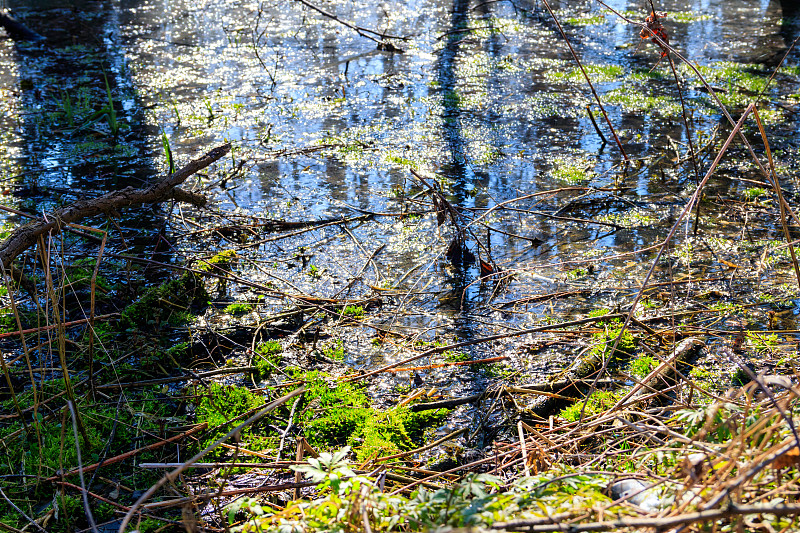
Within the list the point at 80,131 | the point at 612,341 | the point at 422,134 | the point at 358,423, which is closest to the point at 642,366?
the point at 612,341

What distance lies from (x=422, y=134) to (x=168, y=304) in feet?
10.4

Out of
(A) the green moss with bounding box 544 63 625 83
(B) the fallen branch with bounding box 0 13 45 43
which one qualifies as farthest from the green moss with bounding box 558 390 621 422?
(B) the fallen branch with bounding box 0 13 45 43

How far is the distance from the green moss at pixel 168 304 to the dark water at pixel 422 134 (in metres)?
0.28

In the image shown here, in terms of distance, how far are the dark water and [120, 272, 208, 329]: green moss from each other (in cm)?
28

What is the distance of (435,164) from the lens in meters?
5.49

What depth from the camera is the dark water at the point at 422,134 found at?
4066 millimetres

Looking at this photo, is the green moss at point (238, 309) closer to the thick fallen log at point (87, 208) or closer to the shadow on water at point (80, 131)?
the shadow on water at point (80, 131)

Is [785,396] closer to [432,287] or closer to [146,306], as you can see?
[432,287]

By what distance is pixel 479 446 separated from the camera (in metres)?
2.72

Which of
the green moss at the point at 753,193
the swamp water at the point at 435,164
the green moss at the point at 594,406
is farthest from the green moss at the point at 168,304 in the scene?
the green moss at the point at 753,193

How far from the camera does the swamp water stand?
3.64 metres

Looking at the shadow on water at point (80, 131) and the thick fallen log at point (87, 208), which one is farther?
the shadow on water at point (80, 131)

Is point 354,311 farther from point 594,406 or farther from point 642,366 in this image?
point 642,366

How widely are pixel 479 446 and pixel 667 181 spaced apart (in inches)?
128
